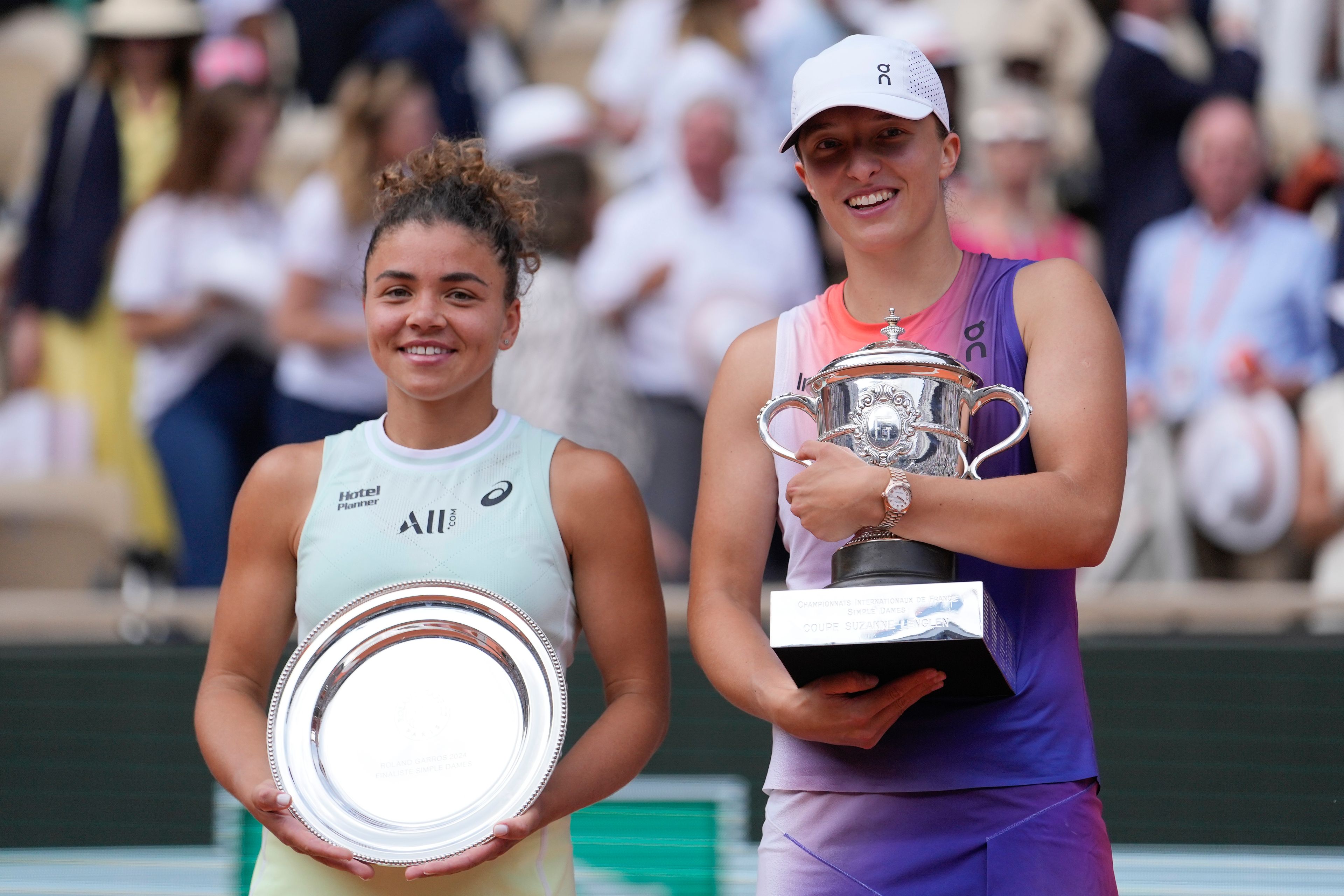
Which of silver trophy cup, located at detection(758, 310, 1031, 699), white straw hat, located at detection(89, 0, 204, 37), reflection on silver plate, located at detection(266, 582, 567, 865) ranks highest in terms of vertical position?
white straw hat, located at detection(89, 0, 204, 37)

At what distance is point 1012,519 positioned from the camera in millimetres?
1885

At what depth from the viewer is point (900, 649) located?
1.83 meters

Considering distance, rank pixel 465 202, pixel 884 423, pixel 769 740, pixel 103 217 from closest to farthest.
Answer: pixel 884 423, pixel 465 202, pixel 769 740, pixel 103 217

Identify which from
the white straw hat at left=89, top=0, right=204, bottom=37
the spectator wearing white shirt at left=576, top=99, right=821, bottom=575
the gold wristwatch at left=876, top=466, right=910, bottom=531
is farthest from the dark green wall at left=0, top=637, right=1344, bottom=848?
the white straw hat at left=89, top=0, right=204, bottom=37

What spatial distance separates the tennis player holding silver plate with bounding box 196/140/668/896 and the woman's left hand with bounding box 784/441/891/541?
425mm

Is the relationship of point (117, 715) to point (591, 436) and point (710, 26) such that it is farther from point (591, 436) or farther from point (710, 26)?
point (710, 26)

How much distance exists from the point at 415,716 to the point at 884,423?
2.42 feet


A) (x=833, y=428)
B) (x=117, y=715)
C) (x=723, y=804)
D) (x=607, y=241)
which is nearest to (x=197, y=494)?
(x=117, y=715)

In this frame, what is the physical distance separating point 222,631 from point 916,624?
1018 millimetres

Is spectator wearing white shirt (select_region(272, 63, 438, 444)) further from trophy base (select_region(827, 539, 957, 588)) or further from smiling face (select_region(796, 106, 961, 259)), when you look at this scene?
trophy base (select_region(827, 539, 957, 588))

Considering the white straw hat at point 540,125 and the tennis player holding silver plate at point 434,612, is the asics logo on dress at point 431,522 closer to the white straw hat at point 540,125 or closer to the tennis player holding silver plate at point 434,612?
the tennis player holding silver plate at point 434,612

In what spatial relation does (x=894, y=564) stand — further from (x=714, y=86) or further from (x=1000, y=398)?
(x=714, y=86)

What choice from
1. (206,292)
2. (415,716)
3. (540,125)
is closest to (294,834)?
(415,716)

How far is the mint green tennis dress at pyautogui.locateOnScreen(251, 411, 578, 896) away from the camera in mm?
2168
